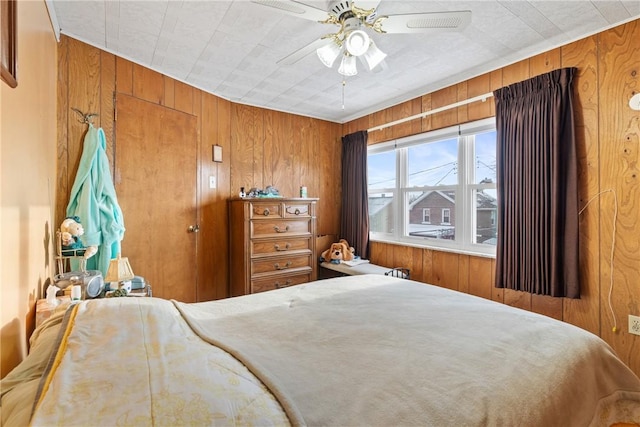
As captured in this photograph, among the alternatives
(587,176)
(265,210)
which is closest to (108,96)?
(265,210)

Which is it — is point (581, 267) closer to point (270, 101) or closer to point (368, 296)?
point (368, 296)

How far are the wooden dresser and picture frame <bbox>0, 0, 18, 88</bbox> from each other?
2051 millimetres

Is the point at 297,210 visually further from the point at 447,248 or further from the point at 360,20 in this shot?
the point at 360,20

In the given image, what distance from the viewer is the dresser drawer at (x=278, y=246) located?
3117 mm

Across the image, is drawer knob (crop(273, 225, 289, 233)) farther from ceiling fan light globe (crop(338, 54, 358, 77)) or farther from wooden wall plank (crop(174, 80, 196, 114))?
ceiling fan light globe (crop(338, 54, 358, 77))

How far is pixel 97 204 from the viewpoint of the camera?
2154 millimetres

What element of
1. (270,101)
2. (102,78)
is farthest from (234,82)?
(102,78)

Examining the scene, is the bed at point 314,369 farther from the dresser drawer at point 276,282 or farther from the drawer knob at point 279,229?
the drawer knob at point 279,229

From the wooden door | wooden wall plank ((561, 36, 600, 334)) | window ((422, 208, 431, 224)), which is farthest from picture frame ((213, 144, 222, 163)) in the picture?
wooden wall plank ((561, 36, 600, 334))

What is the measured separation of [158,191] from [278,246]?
4.10ft

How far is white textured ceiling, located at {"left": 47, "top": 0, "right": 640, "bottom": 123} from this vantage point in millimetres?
1846

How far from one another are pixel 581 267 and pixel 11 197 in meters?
3.20

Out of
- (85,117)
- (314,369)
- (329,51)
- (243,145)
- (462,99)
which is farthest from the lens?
(243,145)

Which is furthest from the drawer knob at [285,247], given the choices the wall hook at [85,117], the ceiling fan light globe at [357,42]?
the ceiling fan light globe at [357,42]
